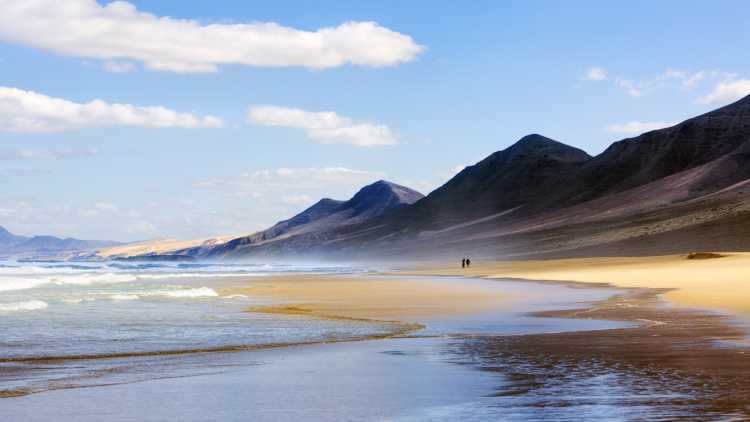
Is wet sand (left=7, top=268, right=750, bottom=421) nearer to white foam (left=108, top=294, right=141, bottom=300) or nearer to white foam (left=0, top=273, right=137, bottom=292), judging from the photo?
white foam (left=108, top=294, right=141, bottom=300)

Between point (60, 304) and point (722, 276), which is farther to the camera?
point (722, 276)

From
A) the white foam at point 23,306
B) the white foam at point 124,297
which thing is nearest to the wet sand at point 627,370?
the white foam at point 23,306

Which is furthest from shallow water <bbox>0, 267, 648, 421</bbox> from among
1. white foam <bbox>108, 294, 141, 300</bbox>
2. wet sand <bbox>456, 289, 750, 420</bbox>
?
white foam <bbox>108, 294, 141, 300</bbox>

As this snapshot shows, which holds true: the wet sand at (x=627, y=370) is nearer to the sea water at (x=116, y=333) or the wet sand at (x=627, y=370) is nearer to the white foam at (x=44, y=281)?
the sea water at (x=116, y=333)

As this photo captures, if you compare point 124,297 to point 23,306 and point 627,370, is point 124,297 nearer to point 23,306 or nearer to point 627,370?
point 23,306

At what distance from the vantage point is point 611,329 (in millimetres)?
20906

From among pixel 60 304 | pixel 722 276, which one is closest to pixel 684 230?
pixel 722 276

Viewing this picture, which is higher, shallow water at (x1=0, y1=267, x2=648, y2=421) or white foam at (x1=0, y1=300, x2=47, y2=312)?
white foam at (x1=0, y1=300, x2=47, y2=312)

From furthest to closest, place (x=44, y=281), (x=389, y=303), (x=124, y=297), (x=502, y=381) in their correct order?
(x=44, y=281) → (x=124, y=297) → (x=389, y=303) → (x=502, y=381)

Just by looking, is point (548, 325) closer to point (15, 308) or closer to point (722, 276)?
point (15, 308)

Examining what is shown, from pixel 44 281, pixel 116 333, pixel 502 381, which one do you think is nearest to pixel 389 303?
pixel 116 333

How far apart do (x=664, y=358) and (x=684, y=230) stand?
366ft

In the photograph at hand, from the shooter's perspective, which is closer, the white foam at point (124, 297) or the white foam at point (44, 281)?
the white foam at point (124, 297)

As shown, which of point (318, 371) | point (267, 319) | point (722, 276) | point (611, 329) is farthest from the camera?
point (722, 276)
